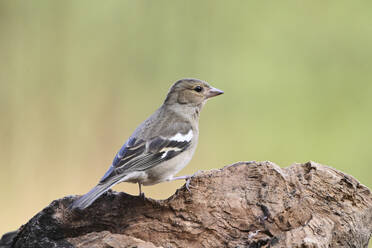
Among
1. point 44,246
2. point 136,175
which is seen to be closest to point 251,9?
point 136,175

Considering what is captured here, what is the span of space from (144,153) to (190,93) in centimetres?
104

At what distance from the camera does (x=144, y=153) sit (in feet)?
13.0

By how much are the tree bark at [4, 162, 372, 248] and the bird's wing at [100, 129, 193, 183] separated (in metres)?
0.42

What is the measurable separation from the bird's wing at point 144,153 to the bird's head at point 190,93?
585 millimetres

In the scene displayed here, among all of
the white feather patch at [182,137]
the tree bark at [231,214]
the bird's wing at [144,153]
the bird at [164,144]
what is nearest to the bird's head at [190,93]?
the bird at [164,144]

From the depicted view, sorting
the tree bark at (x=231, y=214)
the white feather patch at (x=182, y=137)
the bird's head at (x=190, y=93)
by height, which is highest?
the bird's head at (x=190, y=93)

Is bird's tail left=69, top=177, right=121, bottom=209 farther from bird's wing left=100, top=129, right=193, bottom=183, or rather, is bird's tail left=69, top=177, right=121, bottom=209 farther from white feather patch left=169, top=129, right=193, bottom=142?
white feather patch left=169, top=129, right=193, bottom=142

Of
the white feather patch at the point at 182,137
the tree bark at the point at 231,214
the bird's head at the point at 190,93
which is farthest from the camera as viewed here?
the bird's head at the point at 190,93

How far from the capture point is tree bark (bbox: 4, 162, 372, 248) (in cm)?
303

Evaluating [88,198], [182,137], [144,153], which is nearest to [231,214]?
[88,198]

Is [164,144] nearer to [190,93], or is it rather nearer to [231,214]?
[190,93]

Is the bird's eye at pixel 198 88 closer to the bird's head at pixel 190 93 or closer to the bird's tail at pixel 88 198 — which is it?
the bird's head at pixel 190 93

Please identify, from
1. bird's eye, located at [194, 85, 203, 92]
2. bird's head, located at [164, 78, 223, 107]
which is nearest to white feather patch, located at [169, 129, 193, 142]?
bird's head, located at [164, 78, 223, 107]

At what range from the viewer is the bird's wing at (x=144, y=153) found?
12.5 ft
